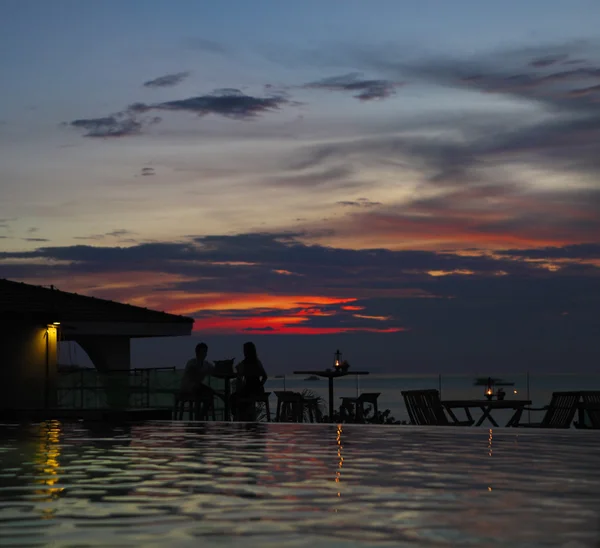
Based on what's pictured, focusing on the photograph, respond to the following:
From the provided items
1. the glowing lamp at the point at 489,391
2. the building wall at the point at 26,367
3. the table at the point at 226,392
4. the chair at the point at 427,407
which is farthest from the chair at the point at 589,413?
the building wall at the point at 26,367

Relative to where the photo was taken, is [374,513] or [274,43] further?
[274,43]

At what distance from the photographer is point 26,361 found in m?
17.4

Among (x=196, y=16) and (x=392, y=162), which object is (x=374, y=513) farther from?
(x=392, y=162)

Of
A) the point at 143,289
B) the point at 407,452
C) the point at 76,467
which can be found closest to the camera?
the point at 76,467

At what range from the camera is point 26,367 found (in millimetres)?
17359

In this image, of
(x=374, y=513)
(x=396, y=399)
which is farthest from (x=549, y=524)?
(x=396, y=399)

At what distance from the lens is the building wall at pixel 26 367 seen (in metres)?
17.2

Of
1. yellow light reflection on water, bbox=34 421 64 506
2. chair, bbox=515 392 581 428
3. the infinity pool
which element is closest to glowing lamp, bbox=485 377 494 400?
chair, bbox=515 392 581 428

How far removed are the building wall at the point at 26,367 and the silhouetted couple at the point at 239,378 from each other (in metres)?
3.62

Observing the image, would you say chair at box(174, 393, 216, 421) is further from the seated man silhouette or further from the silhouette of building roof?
the silhouette of building roof

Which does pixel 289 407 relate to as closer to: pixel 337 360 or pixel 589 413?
pixel 337 360

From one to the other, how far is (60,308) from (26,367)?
1.28 meters

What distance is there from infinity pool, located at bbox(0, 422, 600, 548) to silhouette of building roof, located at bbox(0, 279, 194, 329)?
7767 mm

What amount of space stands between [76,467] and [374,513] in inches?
100
